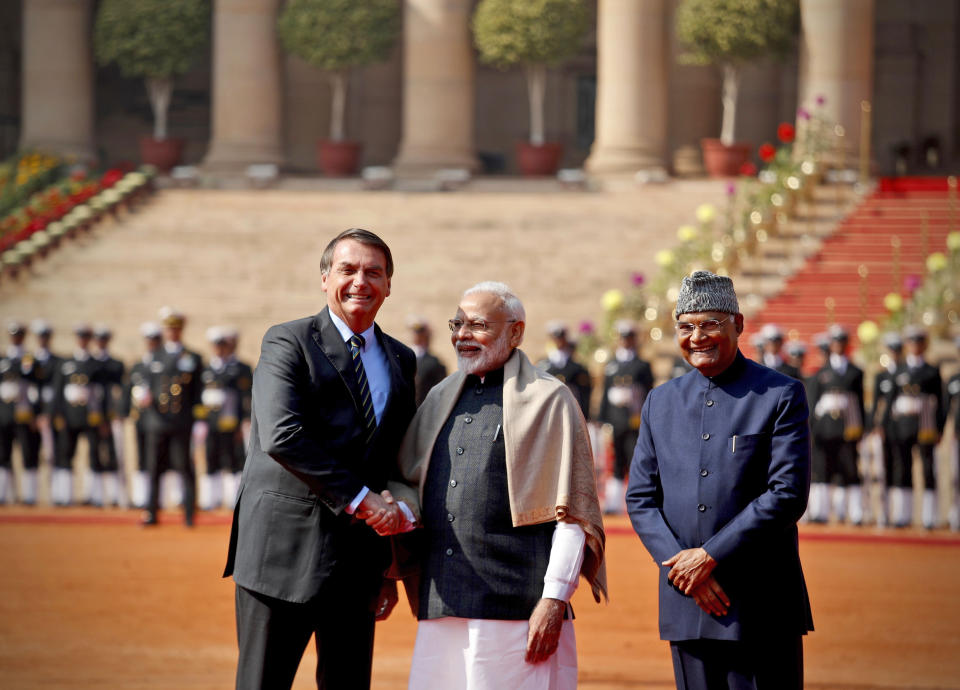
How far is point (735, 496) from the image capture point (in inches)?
193

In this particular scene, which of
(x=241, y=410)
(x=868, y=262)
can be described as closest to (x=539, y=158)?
(x=868, y=262)

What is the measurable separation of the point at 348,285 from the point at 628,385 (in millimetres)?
10173

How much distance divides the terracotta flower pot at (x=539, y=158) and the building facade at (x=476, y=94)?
941mm

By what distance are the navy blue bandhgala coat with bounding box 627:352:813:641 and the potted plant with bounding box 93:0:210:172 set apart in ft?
88.0

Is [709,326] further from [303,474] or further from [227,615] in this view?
[227,615]

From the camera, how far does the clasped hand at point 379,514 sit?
15.7ft

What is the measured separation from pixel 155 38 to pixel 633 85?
1046cm

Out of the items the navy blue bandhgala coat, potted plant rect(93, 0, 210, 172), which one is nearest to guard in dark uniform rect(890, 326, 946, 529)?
the navy blue bandhgala coat

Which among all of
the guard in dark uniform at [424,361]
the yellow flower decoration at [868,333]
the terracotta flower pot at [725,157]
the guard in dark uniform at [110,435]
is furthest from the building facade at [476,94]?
the guard in dark uniform at [110,435]

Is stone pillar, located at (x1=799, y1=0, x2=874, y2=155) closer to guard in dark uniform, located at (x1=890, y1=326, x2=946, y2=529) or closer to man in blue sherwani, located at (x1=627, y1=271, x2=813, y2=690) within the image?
guard in dark uniform, located at (x1=890, y1=326, x2=946, y2=529)

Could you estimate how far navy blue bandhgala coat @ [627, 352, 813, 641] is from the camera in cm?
481

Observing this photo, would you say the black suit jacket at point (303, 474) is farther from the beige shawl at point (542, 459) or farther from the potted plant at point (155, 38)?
the potted plant at point (155, 38)

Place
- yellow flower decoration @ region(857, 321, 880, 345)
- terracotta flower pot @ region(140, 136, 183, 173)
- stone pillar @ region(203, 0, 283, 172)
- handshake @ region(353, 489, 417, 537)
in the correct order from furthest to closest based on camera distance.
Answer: terracotta flower pot @ region(140, 136, 183, 173) → stone pillar @ region(203, 0, 283, 172) → yellow flower decoration @ region(857, 321, 880, 345) → handshake @ region(353, 489, 417, 537)

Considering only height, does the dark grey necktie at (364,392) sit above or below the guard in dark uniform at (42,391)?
above
